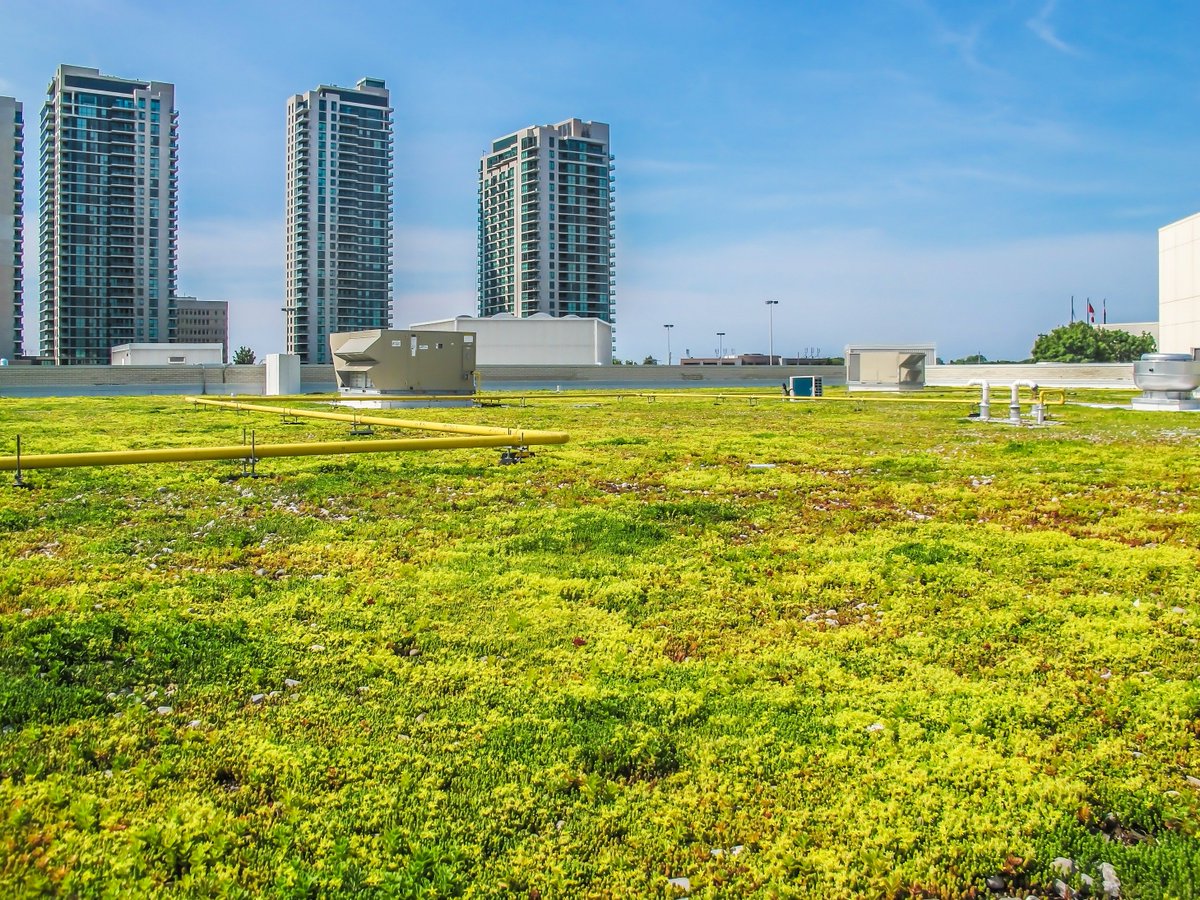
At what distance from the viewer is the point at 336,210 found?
128m

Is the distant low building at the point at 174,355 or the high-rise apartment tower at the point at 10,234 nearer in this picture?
the distant low building at the point at 174,355

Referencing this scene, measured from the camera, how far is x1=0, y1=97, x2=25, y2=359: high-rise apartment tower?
86.9 m

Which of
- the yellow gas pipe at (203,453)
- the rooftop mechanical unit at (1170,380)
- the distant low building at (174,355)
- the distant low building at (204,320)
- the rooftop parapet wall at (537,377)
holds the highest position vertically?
the distant low building at (204,320)

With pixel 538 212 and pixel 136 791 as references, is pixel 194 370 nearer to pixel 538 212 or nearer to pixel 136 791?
pixel 136 791

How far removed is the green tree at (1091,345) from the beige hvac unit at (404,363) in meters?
88.9

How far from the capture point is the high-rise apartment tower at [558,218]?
12344cm

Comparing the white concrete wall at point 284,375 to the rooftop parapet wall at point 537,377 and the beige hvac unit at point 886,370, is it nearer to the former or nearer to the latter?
the rooftop parapet wall at point 537,377

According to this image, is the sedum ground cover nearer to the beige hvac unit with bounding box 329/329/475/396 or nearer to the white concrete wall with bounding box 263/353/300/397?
the beige hvac unit with bounding box 329/329/475/396

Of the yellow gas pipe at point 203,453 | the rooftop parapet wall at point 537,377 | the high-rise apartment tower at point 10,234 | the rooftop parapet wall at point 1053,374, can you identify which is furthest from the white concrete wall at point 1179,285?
the high-rise apartment tower at point 10,234

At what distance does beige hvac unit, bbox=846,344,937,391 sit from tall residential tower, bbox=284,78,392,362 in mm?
95048

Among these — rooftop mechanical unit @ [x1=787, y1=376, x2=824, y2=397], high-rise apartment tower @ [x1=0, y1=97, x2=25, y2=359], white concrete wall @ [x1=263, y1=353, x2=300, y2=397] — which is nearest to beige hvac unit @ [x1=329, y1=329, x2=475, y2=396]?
white concrete wall @ [x1=263, y1=353, x2=300, y2=397]

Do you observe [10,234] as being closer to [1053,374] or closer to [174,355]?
[174,355]

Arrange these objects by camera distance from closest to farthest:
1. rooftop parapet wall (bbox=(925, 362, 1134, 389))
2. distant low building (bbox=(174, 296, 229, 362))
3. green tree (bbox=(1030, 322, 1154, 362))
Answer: rooftop parapet wall (bbox=(925, 362, 1134, 389)), green tree (bbox=(1030, 322, 1154, 362)), distant low building (bbox=(174, 296, 229, 362))

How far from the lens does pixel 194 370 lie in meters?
47.2
